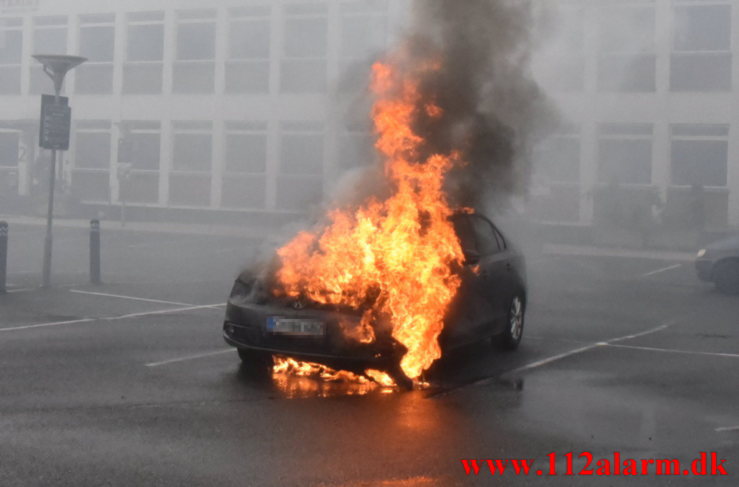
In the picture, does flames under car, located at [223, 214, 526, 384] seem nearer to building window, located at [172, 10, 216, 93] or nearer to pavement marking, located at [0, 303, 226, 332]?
pavement marking, located at [0, 303, 226, 332]

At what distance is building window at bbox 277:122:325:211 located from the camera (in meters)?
32.9

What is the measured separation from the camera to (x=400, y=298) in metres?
8.50

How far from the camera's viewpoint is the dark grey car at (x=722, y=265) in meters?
17.1

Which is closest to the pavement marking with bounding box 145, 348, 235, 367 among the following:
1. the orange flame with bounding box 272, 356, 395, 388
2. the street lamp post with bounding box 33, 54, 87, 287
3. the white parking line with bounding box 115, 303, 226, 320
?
the orange flame with bounding box 272, 356, 395, 388

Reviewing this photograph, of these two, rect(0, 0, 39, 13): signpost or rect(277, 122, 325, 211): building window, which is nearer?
rect(277, 122, 325, 211): building window

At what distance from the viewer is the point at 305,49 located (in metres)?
32.3

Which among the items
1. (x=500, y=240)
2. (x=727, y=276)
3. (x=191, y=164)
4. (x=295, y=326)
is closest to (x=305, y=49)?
(x=191, y=164)

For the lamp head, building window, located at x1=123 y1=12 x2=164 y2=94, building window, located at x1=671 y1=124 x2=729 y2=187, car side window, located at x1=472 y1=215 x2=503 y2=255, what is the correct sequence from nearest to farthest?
car side window, located at x1=472 y1=215 x2=503 y2=255, the lamp head, building window, located at x1=671 y1=124 x2=729 y2=187, building window, located at x1=123 y1=12 x2=164 y2=94

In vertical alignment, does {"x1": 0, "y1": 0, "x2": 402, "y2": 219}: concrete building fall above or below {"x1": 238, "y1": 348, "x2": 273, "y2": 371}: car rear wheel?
above

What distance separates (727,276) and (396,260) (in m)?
10.1

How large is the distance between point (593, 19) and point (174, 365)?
20791 millimetres

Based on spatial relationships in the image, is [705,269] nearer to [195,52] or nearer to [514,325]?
[514,325]

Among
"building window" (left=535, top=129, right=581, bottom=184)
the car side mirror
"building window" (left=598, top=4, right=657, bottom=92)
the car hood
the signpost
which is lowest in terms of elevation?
the car side mirror

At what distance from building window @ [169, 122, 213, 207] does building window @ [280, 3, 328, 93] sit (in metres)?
3.69
